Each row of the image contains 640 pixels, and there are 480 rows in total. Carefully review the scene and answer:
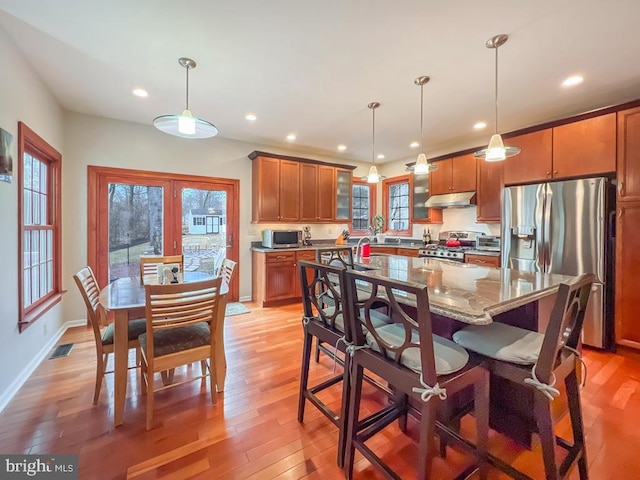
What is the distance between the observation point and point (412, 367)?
1.17 metres

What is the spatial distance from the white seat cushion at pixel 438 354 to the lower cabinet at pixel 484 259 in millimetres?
2799

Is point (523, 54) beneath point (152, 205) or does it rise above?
above

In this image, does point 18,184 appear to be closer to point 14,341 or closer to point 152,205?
point 14,341

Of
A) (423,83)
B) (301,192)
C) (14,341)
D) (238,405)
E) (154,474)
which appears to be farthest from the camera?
(301,192)

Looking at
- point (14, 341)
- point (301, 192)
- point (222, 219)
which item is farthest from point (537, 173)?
point (14, 341)

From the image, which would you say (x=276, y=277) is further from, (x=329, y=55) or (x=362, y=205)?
(x=329, y=55)

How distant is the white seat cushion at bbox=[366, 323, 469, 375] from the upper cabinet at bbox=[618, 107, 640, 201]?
2828 millimetres

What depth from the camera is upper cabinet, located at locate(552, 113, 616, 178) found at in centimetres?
277

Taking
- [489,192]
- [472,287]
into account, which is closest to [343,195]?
[489,192]

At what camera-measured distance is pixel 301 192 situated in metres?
4.84

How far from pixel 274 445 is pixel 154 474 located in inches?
24.4

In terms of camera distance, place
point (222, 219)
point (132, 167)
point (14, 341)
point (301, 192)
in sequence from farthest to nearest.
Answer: point (301, 192), point (222, 219), point (132, 167), point (14, 341)

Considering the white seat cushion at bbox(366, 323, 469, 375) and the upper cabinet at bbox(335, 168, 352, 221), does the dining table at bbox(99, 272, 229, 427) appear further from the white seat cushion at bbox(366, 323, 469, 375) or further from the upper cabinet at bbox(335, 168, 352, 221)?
the upper cabinet at bbox(335, 168, 352, 221)

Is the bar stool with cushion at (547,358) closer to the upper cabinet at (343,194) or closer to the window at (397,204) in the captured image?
the upper cabinet at (343,194)
